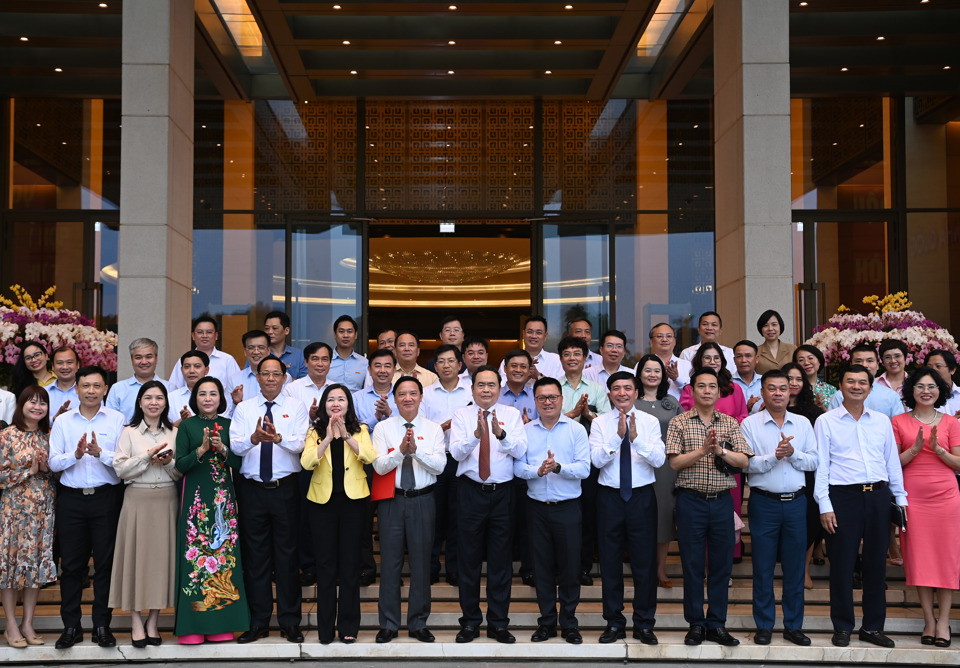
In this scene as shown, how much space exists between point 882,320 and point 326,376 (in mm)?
5005

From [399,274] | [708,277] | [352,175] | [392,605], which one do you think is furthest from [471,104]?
[392,605]

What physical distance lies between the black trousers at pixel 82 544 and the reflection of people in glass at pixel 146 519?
14 centimetres

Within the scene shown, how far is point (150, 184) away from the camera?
873cm

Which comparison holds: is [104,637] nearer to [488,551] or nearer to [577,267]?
[488,551]

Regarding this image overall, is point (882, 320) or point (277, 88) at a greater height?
point (277, 88)

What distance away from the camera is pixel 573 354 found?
23.7 feet

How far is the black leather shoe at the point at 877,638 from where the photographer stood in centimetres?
634

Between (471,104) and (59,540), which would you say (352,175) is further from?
(59,540)

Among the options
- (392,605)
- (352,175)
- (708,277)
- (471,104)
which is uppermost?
(471,104)

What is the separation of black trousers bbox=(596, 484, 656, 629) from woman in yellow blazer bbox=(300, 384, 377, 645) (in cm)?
170

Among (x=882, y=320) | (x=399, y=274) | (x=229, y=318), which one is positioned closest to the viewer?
(x=882, y=320)

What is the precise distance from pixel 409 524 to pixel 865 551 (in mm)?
3190

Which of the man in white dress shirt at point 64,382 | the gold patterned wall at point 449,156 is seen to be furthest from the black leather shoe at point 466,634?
the gold patterned wall at point 449,156

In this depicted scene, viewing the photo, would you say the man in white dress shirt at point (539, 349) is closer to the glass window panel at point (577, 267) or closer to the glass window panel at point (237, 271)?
the glass window panel at point (577, 267)
